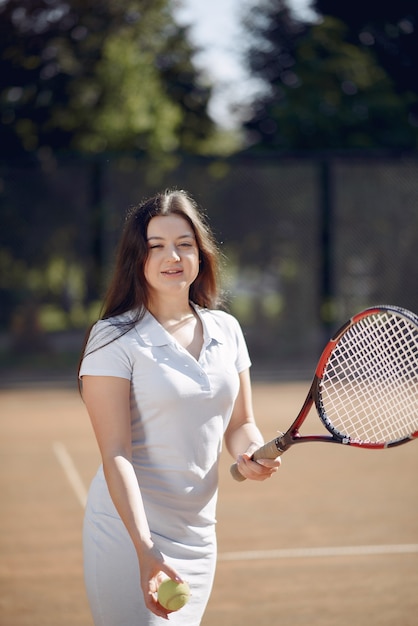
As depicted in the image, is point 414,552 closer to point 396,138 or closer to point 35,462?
point 35,462

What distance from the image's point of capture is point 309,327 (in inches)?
525

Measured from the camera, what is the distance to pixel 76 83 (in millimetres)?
16984

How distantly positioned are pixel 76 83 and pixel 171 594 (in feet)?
51.1

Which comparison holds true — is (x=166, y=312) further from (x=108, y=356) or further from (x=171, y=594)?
(x=171, y=594)

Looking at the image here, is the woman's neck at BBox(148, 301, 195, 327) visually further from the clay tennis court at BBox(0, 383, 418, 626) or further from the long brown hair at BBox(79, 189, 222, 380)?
the clay tennis court at BBox(0, 383, 418, 626)

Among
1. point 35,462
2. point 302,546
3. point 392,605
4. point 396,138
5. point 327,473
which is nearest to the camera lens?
point 392,605

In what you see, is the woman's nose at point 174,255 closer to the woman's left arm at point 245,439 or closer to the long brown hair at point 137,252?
the long brown hair at point 137,252

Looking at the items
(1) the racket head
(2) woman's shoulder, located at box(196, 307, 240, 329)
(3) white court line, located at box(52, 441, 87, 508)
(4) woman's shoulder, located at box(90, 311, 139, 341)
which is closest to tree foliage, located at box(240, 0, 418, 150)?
(3) white court line, located at box(52, 441, 87, 508)

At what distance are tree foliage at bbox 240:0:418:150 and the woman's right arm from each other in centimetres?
1521

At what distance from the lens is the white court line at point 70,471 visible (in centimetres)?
619

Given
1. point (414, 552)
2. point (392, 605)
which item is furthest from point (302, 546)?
point (392, 605)

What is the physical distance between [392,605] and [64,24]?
14811 millimetres

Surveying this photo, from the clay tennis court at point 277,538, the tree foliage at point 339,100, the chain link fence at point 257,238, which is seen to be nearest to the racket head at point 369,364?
the clay tennis court at point 277,538

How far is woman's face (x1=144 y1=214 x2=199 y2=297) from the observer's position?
2471 millimetres
